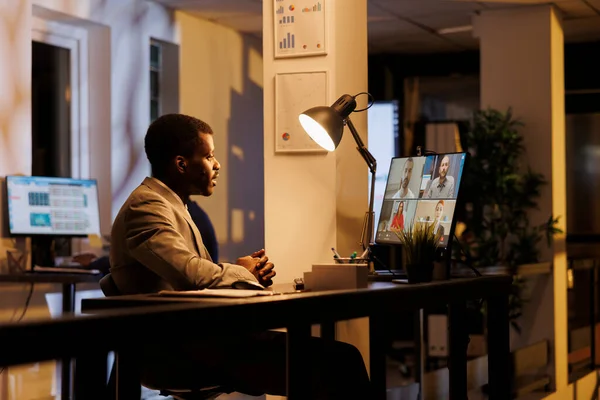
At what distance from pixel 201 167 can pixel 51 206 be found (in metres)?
2.93

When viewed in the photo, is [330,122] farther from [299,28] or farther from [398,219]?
[299,28]

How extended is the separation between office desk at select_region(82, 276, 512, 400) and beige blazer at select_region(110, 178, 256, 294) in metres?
0.19

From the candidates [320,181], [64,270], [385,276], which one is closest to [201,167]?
[385,276]

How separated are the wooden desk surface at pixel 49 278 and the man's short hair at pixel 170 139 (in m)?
2.30

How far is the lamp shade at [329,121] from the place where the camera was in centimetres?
365

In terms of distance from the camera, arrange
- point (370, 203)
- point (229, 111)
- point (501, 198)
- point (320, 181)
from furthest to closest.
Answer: point (229, 111) → point (501, 198) → point (320, 181) → point (370, 203)

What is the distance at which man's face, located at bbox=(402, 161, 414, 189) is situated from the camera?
363 centimetres

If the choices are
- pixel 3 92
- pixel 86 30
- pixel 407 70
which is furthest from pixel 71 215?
pixel 407 70

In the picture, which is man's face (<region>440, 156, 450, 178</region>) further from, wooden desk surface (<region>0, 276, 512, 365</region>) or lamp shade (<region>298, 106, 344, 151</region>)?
wooden desk surface (<region>0, 276, 512, 365</region>)

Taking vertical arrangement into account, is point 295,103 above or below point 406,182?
above

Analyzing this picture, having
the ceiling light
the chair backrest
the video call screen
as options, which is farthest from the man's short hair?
the ceiling light

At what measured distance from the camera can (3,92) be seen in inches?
223

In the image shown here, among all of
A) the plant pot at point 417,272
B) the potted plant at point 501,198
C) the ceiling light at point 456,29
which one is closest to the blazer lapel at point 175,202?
the plant pot at point 417,272

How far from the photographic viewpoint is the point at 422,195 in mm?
3508
